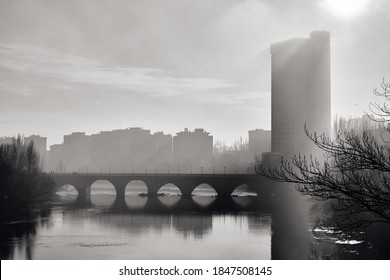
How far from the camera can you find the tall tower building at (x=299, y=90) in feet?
443

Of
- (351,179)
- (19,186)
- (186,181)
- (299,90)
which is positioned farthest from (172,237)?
(299,90)

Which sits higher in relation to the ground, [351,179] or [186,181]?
[351,179]

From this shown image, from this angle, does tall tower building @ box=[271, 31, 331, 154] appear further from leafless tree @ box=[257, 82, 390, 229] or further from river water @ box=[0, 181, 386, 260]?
leafless tree @ box=[257, 82, 390, 229]

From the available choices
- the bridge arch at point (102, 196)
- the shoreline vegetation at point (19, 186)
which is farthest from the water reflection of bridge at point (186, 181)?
the shoreline vegetation at point (19, 186)

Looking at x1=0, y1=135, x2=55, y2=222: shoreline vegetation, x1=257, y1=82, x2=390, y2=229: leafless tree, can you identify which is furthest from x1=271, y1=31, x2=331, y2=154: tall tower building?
x1=257, y1=82, x2=390, y2=229: leafless tree

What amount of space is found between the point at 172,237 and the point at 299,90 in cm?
10105

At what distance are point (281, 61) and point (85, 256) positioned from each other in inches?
Answer: 4869

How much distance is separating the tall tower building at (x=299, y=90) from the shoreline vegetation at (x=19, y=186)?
223 feet

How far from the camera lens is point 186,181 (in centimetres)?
10469

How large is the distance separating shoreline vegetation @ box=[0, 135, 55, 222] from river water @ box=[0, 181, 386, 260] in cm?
260

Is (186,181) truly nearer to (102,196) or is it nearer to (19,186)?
(102,196)

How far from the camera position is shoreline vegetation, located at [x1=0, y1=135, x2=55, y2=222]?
60.3 metres

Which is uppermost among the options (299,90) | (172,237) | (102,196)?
(299,90)
